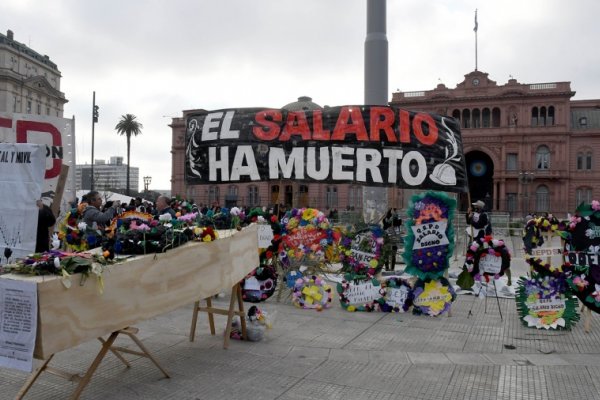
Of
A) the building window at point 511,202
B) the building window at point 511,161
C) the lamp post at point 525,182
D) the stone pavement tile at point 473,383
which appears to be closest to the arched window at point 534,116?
the building window at point 511,161

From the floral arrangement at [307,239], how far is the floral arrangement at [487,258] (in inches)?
100

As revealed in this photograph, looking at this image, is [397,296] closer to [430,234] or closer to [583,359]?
[430,234]

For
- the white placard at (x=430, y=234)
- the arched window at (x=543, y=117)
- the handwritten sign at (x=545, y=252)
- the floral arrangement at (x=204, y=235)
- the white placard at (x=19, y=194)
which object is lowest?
the handwritten sign at (x=545, y=252)

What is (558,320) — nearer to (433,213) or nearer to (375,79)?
(433,213)

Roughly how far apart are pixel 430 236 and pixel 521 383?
3.60 meters

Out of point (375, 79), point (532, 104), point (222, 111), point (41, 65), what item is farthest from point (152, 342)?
point (41, 65)

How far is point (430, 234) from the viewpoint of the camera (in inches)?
336

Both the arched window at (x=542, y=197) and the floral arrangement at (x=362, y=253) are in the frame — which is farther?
the arched window at (x=542, y=197)

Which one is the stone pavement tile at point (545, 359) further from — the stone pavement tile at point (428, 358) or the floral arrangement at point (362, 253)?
the floral arrangement at point (362, 253)

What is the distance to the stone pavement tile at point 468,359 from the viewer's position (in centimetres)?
590

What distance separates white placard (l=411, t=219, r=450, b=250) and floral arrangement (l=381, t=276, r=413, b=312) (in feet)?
2.43

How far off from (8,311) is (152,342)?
3091 millimetres

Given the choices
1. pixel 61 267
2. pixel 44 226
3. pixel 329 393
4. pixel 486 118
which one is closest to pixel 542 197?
pixel 486 118

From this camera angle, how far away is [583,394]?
16.0ft
